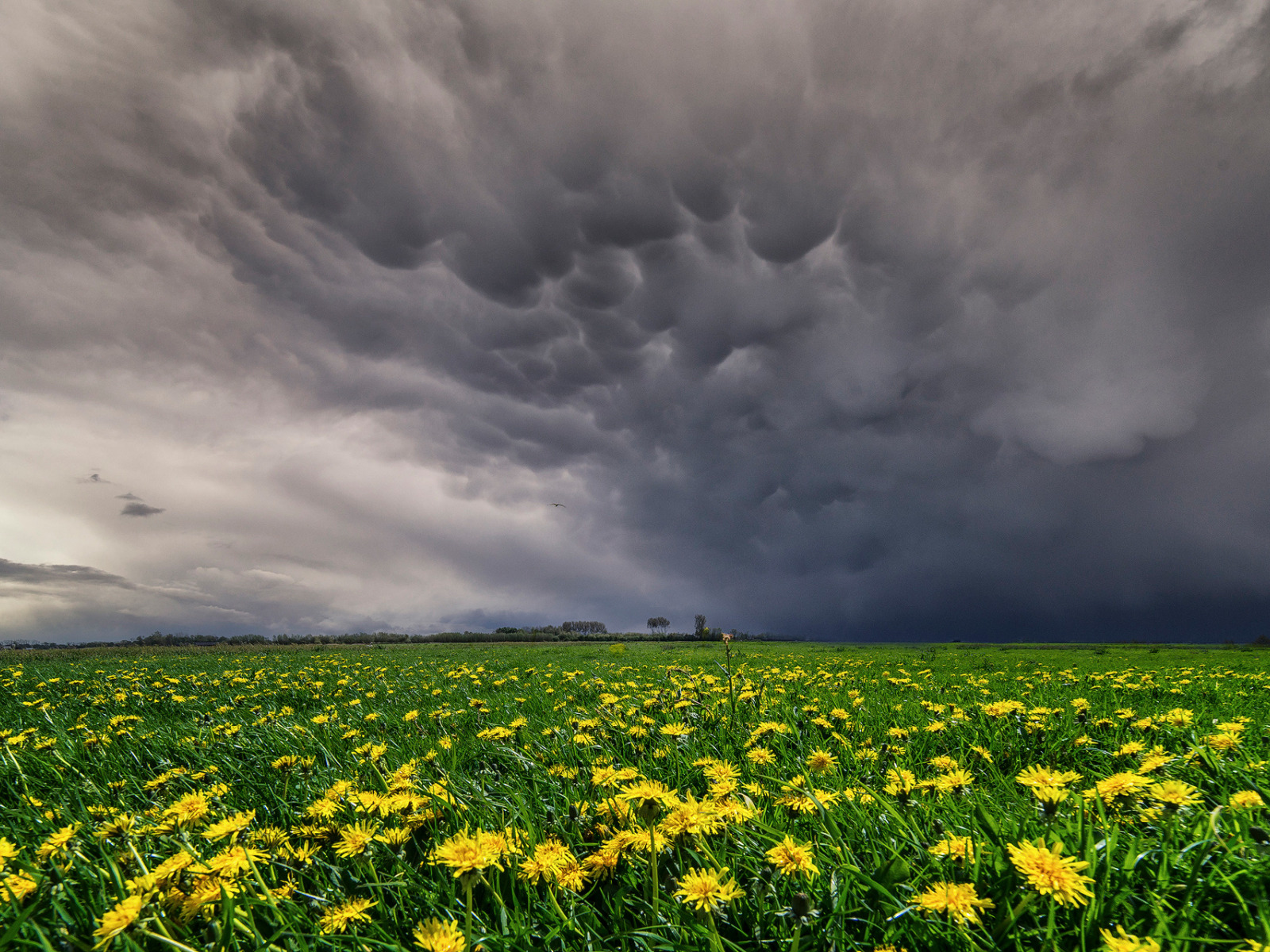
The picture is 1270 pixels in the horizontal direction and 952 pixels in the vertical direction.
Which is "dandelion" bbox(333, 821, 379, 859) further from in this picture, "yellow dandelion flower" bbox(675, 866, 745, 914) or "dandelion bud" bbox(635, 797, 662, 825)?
"yellow dandelion flower" bbox(675, 866, 745, 914)

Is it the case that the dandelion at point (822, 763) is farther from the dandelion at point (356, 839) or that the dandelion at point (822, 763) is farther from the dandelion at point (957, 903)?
the dandelion at point (356, 839)

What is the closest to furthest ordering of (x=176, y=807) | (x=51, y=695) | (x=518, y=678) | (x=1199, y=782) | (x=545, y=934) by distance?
(x=545, y=934) → (x=176, y=807) → (x=1199, y=782) → (x=51, y=695) → (x=518, y=678)

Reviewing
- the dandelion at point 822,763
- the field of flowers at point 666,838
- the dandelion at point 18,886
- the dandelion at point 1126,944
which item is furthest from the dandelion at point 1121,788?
the dandelion at point 18,886

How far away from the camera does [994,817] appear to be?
8.77ft

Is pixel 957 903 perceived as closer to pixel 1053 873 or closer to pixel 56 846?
pixel 1053 873

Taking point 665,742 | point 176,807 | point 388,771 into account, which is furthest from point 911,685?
point 176,807

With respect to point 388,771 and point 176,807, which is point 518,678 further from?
point 176,807

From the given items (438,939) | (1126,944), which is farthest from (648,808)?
(1126,944)

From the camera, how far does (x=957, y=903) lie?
173 cm

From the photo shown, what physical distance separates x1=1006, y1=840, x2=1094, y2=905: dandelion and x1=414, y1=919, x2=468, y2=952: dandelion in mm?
1762

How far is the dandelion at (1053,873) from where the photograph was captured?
1.64 meters

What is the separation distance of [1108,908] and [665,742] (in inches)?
135

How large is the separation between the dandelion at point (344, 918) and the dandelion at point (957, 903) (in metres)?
1.98

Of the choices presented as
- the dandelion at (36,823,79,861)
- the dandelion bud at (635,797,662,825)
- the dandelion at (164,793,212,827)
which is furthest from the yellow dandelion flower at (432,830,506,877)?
the dandelion at (36,823,79,861)
